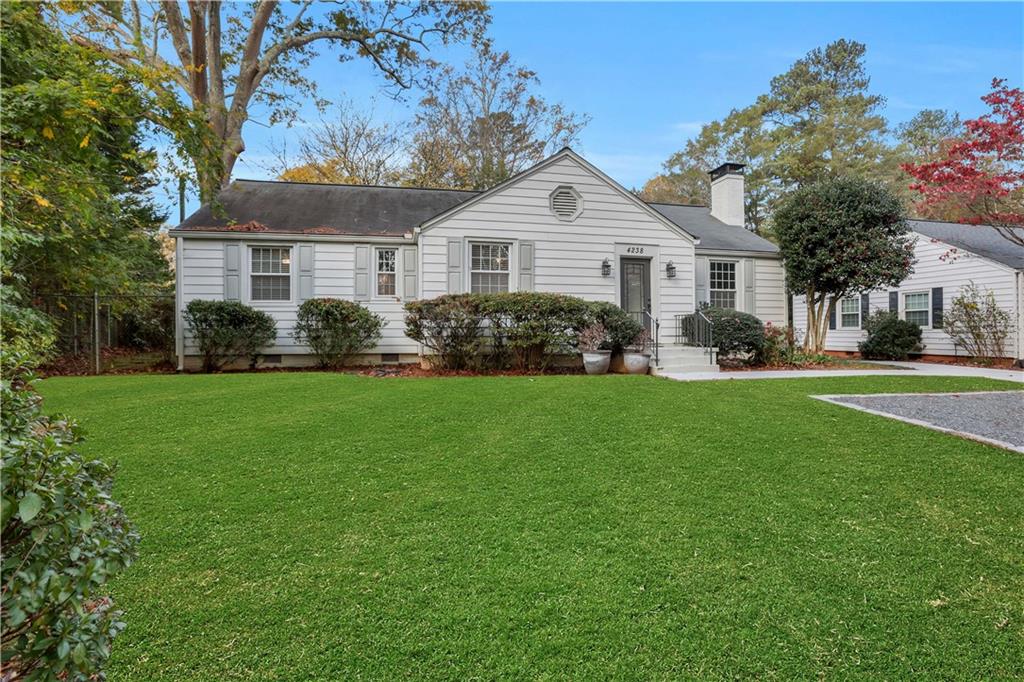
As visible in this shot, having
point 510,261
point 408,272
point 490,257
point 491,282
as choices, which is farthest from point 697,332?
point 408,272

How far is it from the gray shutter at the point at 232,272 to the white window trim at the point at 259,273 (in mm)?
132

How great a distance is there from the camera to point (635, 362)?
9484 mm

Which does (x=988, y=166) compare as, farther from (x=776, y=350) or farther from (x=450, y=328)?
(x=450, y=328)

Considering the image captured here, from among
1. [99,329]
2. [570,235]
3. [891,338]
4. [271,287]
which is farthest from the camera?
[891,338]

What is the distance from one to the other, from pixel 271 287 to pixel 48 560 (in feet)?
35.0

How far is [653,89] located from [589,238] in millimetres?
3995

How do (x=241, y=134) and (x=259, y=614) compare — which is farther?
(x=241, y=134)

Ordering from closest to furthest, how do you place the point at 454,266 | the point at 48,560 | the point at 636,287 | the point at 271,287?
the point at 48,560 → the point at 454,266 → the point at 271,287 → the point at 636,287

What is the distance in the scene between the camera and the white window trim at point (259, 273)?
1057cm

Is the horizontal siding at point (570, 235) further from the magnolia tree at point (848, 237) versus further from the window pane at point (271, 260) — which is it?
the window pane at point (271, 260)

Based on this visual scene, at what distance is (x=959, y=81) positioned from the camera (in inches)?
486

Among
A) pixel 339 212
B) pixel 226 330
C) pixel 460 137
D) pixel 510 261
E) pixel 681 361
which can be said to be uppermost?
pixel 460 137

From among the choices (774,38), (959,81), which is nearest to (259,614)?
(774,38)

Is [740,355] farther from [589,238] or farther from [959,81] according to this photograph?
[959,81]
